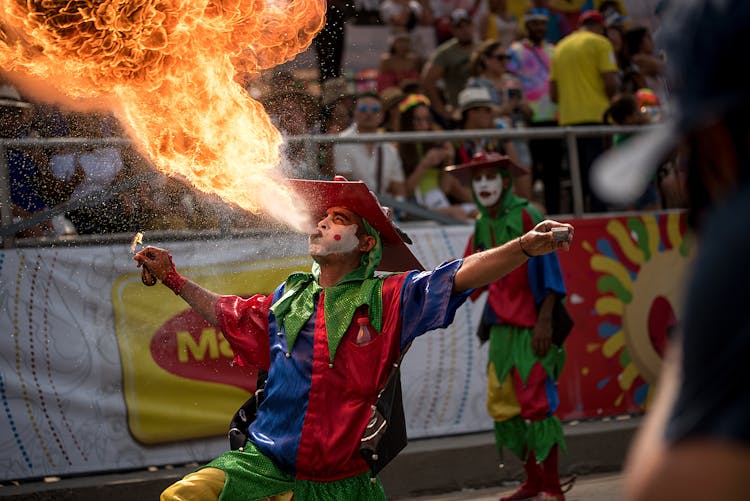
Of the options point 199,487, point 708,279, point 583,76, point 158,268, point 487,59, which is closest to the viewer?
point 708,279

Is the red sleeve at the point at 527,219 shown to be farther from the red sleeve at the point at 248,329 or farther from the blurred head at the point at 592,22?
the blurred head at the point at 592,22

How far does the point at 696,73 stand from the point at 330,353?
298cm

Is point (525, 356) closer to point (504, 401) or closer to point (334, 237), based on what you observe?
point (504, 401)

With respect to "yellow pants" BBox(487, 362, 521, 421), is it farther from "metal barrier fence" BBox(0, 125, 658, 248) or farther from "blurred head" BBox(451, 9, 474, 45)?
"blurred head" BBox(451, 9, 474, 45)

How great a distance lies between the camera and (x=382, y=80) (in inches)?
380

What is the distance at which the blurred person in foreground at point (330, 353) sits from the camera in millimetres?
4125

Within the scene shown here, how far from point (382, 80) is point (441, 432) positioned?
11.6 ft

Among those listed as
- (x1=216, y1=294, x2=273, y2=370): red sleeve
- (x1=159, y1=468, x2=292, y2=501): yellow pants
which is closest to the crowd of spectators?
(x1=216, y1=294, x2=273, y2=370): red sleeve

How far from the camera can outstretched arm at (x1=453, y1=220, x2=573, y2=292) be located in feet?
12.6

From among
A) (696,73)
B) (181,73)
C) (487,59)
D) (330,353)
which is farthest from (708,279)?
(487,59)

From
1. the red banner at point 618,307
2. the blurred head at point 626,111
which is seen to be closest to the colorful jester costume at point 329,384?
the red banner at point 618,307

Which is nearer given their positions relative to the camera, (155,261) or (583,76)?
(155,261)

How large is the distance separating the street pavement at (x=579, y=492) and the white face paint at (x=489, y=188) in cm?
183

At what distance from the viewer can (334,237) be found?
4.49 metres
